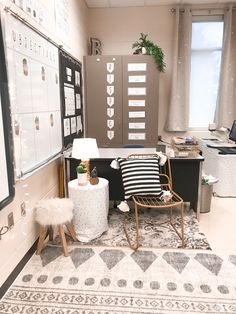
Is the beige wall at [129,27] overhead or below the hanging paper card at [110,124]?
overhead

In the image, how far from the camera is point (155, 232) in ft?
9.47

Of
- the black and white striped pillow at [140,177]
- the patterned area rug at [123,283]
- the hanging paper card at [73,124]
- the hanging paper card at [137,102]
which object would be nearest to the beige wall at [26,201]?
the patterned area rug at [123,283]

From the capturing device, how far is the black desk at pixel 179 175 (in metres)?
3.16

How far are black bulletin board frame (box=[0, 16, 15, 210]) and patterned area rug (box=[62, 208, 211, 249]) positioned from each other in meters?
1.02

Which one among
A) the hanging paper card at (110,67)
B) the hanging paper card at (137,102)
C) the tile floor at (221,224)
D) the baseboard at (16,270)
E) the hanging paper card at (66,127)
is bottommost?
the tile floor at (221,224)

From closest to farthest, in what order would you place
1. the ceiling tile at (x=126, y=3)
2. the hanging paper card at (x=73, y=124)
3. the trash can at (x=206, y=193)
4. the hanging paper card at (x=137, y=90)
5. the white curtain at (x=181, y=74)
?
the trash can at (x=206, y=193), the hanging paper card at (x=73, y=124), the hanging paper card at (x=137, y=90), the ceiling tile at (x=126, y=3), the white curtain at (x=181, y=74)

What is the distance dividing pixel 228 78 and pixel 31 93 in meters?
3.75

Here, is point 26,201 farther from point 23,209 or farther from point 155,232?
point 155,232

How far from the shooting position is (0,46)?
1.76m

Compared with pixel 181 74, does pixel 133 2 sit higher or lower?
higher

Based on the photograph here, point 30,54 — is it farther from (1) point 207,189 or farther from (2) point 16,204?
(1) point 207,189

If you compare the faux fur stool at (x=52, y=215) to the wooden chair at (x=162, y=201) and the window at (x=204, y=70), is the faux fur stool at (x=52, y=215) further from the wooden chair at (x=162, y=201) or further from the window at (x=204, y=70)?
the window at (x=204, y=70)

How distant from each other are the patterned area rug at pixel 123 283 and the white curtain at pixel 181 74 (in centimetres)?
292

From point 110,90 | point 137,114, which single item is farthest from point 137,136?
point 110,90
